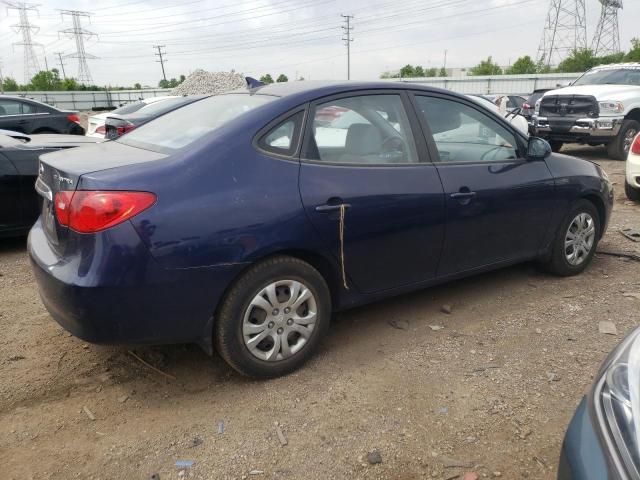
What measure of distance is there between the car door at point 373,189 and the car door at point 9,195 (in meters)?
3.41

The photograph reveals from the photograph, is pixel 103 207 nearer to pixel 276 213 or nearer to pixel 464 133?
pixel 276 213

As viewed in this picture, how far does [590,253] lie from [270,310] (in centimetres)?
320

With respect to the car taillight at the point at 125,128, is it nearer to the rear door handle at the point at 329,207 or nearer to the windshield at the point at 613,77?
the rear door handle at the point at 329,207

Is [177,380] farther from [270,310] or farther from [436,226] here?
[436,226]

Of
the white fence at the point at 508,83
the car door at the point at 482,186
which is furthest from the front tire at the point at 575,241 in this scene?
the white fence at the point at 508,83

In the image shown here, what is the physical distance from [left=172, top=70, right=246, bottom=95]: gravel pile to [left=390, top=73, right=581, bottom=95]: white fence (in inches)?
669

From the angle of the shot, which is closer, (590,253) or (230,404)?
(230,404)

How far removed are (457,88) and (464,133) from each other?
125ft

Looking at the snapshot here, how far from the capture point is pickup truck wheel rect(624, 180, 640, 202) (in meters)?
7.41

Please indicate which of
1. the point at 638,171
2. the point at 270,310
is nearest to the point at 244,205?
the point at 270,310

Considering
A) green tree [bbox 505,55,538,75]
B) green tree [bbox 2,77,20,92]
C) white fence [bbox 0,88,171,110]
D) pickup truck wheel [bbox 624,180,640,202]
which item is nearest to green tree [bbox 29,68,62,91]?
green tree [bbox 2,77,20,92]

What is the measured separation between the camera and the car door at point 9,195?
16.1ft

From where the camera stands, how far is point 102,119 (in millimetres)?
10625

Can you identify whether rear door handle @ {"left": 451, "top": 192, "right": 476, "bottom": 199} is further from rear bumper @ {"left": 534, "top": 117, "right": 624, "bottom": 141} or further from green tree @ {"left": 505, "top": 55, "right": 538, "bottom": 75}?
green tree @ {"left": 505, "top": 55, "right": 538, "bottom": 75}
